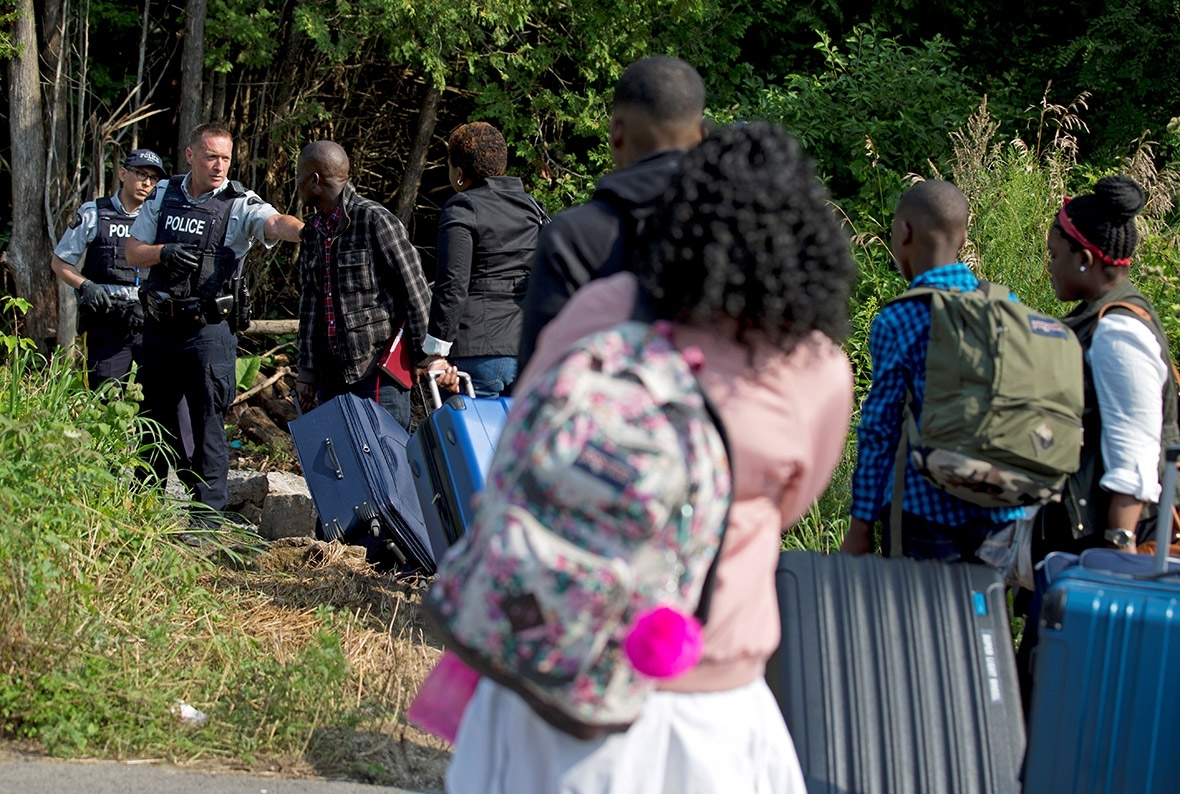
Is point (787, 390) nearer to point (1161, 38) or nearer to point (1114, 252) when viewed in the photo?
point (1114, 252)

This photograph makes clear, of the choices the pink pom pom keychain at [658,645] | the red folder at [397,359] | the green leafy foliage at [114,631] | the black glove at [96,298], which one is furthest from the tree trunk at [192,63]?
the pink pom pom keychain at [658,645]

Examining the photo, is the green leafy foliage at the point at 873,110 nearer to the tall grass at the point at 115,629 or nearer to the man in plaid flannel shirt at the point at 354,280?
the man in plaid flannel shirt at the point at 354,280

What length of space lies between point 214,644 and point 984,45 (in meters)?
7.08

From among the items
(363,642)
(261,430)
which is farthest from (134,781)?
(261,430)

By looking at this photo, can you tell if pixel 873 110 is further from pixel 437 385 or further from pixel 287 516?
pixel 287 516

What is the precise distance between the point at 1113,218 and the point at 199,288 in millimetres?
4069

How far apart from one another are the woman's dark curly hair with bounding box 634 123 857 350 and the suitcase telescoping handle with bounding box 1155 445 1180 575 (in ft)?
4.28

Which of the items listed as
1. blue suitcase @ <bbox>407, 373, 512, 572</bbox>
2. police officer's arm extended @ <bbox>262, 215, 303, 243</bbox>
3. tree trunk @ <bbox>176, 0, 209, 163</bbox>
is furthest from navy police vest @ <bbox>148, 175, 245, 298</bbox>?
tree trunk @ <bbox>176, 0, 209, 163</bbox>

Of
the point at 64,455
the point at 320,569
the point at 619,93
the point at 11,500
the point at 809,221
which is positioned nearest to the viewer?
the point at 809,221

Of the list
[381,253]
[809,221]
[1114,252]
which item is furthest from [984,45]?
[809,221]

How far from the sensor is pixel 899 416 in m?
3.13

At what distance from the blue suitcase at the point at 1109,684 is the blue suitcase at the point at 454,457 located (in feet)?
6.70

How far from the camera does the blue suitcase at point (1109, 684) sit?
2.68m

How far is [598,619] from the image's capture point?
1642 mm
